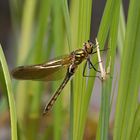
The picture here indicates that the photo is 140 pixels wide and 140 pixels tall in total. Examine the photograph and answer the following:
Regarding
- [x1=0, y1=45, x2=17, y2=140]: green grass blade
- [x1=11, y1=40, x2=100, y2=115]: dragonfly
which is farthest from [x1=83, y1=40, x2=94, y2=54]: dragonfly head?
[x1=0, y1=45, x2=17, y2=140]: green grass blade

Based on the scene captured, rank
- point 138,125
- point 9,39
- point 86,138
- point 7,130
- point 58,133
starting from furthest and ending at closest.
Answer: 1. point 9,39
2. point 7,130
3. point 86,138
4. point 58,133
5. point 138,125

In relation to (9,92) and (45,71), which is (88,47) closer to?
(45,71)

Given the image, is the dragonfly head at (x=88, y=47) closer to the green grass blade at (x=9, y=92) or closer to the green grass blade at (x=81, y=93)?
the green grass blade at (x=81, y=93)

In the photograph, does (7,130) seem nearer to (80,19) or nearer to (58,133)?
(58,133)

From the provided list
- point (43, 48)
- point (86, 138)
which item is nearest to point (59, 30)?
point (43, 48)

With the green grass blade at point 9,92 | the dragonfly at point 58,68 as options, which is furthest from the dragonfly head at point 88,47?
→ the green grass blade at point 9,92

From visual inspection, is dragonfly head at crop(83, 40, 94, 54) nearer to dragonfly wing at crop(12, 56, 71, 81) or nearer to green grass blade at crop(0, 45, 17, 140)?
dragonfly wing at crop(12, 56, 71, 81)

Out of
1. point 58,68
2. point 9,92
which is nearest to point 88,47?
point 58,68
